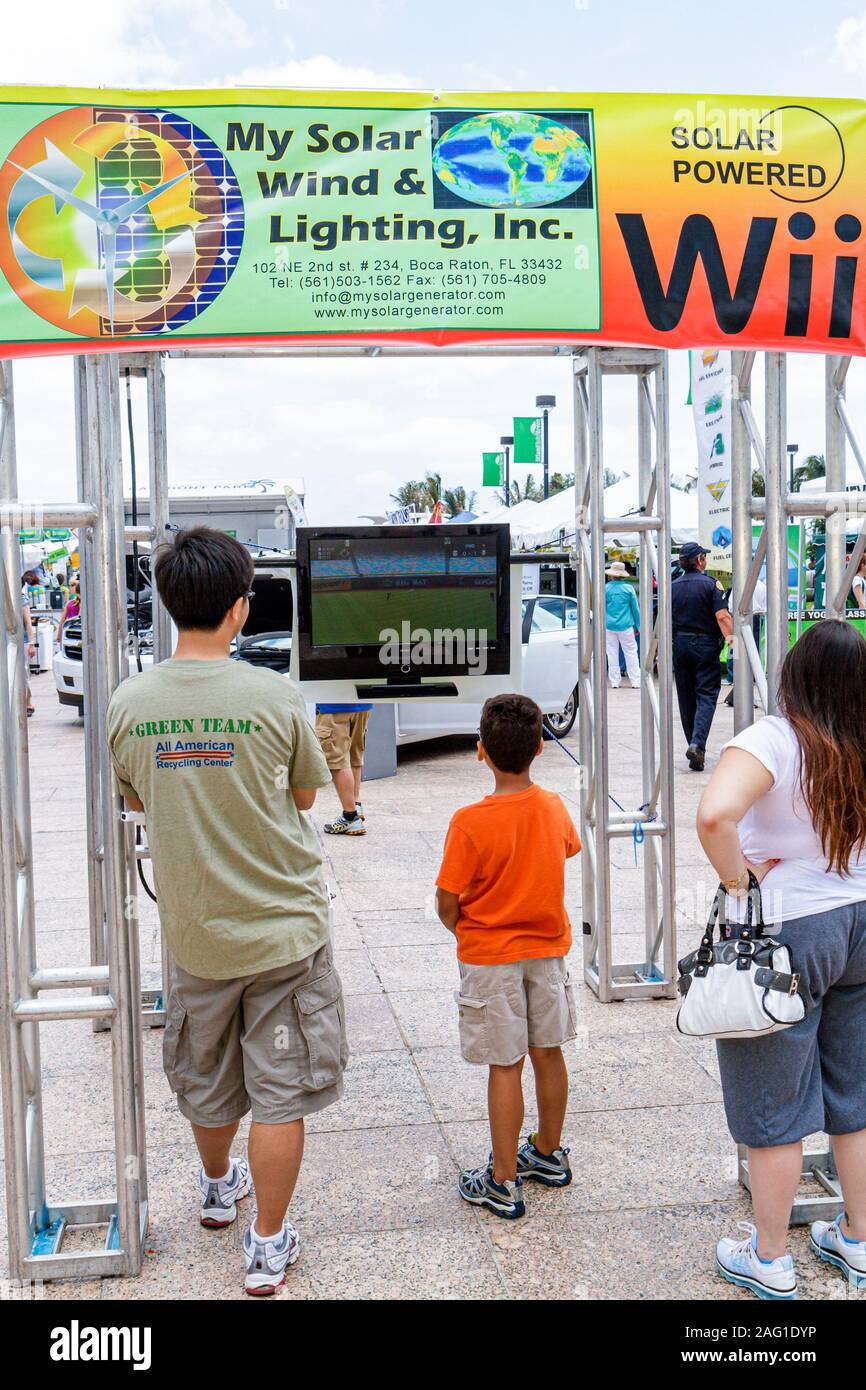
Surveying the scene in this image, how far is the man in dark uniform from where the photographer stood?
1048 cm

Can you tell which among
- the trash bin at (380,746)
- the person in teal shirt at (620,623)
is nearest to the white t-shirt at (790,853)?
the trash bin at (380,746)

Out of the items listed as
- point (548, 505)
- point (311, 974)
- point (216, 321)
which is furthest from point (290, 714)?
point (548, 505)

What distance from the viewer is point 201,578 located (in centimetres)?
291

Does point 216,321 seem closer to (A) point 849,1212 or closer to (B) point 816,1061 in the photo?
(B) point 816,1061

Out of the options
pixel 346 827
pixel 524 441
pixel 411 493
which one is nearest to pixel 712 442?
pixel 346 827

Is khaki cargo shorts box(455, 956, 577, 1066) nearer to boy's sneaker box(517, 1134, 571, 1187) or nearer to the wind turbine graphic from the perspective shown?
boy's sneaker box(517, 1134, 571, 1187)

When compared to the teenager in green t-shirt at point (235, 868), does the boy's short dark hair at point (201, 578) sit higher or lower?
higher

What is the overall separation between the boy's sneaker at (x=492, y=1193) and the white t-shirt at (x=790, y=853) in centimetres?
118

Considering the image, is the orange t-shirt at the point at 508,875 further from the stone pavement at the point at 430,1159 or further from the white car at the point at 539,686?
the white car at the point at 539,686

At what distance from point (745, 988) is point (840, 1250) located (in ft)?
2.99

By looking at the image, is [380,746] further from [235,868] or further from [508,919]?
[235,868]

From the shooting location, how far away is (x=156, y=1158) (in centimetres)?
387

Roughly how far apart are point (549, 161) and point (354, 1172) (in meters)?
3.04

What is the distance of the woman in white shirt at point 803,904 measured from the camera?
2.77 m
